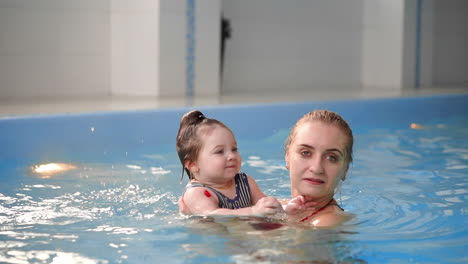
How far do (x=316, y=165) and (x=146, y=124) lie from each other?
397 centimetres

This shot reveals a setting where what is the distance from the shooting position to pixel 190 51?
350 inches

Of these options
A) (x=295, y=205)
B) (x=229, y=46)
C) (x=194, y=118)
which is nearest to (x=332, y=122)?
(x=295, y=205)

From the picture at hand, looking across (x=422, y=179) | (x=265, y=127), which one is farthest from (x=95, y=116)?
(x=422, y=179)

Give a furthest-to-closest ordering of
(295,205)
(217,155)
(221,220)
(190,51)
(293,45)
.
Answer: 1. (293,45)
2. (190,51)
3. (217,155)
4. (221,220)
5. (295,205)

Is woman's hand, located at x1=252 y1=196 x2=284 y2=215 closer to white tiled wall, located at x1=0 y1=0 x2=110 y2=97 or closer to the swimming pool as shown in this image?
the swimming pool

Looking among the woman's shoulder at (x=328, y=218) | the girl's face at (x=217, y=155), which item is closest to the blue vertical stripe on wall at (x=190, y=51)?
the girl's face at (x=217, y=155)

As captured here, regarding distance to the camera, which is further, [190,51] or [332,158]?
[190,51]

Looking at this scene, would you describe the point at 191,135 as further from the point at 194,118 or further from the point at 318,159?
the point at 318,159

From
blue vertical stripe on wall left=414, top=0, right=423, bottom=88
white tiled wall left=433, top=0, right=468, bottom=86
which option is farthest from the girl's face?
white tiled wall left=433, top=0, right=468, bottom=86

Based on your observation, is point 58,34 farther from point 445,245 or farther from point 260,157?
point 445,245

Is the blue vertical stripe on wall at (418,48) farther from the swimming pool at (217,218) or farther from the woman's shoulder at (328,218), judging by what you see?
the woman's shoulder at (328,218)

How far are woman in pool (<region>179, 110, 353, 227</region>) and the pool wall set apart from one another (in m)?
3.25

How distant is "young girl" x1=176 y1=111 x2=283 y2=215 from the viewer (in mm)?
3184

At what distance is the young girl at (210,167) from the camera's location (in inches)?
125
